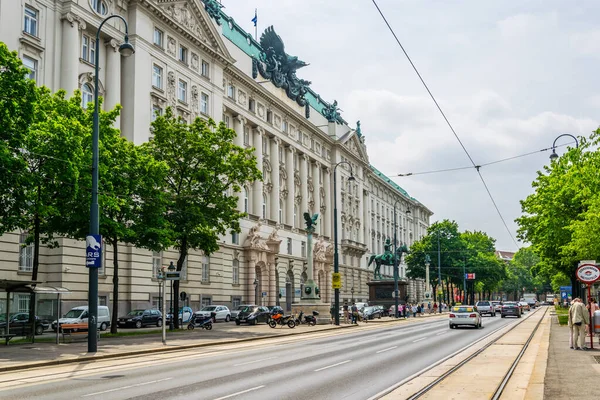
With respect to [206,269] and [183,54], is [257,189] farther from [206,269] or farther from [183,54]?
[183,54]

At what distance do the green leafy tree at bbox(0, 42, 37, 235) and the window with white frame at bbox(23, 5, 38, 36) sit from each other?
13015 millimetres

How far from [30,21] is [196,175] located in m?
13.7

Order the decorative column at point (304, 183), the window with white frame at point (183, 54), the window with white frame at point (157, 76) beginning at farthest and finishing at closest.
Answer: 1. the decorative column at point (304, 183)
2. the window with white frame at point (183, 54)
3. the window with white frame at point (157, 76)

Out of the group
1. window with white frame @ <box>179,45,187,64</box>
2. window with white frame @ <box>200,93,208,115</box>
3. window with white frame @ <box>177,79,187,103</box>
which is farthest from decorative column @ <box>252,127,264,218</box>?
window with white frame @ <box>179,45,187,64</box>

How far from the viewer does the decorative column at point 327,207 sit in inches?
3497

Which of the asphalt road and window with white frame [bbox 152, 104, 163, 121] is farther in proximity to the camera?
window with white frame [bbox 152, 104, 163, 121]

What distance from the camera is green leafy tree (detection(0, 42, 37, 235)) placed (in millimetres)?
26500

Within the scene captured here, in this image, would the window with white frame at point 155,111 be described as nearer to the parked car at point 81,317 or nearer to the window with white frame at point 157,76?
the window with white frame at point 157,76

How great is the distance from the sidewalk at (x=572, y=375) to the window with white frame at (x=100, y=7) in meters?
36.5

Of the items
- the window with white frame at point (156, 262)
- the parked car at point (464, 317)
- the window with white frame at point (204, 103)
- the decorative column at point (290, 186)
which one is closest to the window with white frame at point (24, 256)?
the window with white frame at point (156, 262)

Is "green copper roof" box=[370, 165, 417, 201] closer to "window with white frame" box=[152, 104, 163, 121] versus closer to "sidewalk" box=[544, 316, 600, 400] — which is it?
"window with white frame" box=[152, 104, 163, 121]

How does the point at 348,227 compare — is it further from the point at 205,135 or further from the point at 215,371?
the point at 215,371

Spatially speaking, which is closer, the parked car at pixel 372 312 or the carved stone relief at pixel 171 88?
the carved stone relief at pixel 171 88

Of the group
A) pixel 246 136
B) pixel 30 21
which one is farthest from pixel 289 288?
pixel 30 21
